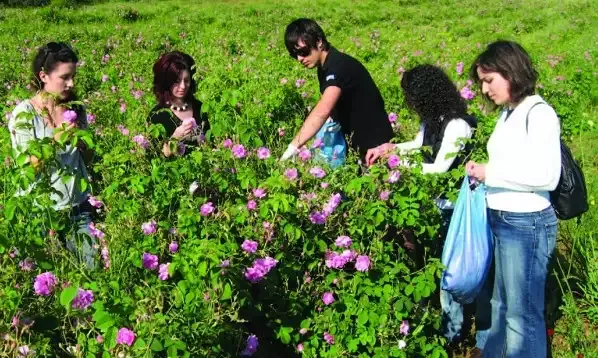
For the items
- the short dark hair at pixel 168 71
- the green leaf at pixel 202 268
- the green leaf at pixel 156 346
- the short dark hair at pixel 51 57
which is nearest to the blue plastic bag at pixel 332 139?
the short dark hair at pixel 168 71

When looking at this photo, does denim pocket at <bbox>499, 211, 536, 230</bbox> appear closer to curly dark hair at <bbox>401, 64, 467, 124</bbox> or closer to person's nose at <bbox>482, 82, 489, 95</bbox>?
person's nose at <bbox>482, 82, 489, 95</bbox>

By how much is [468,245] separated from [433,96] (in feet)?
2.48

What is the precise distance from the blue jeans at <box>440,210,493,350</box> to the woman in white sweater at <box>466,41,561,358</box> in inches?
14.2

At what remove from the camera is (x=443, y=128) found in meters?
2.95

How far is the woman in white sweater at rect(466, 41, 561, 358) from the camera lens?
232 cm

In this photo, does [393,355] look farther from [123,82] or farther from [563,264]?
[123,82]

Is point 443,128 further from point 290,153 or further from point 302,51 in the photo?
point 302,51

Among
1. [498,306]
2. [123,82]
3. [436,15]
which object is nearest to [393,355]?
[498,306]

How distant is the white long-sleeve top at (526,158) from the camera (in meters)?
2.30

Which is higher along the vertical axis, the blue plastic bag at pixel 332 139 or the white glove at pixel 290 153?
the white glove at pixel 290 153

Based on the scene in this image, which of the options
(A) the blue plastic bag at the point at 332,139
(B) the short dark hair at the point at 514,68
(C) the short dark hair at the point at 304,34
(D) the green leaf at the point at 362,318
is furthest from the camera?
(A) the blue plastic bag at the point at 332,139

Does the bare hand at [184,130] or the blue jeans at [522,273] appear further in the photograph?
the bare hand at [184,130]

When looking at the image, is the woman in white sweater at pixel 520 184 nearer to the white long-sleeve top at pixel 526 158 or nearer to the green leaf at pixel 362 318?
the white long-sleeve top at pixel 526 158

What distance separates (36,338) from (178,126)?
144 cm
